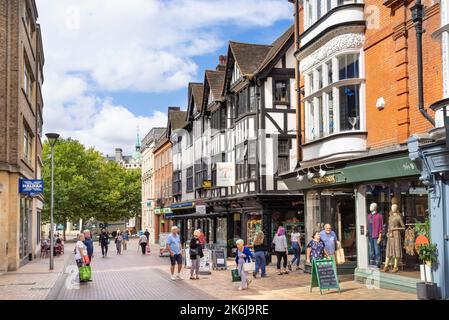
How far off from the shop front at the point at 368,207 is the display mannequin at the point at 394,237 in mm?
84

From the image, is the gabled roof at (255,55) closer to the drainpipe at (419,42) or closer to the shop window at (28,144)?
the shop window at (28,144)

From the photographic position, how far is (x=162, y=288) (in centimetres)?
1666

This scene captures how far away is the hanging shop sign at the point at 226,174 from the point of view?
32.5 m

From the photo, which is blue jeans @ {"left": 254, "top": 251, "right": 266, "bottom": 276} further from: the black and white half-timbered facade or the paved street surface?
the black and white half-timbered facade

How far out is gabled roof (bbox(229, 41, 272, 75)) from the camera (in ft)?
106

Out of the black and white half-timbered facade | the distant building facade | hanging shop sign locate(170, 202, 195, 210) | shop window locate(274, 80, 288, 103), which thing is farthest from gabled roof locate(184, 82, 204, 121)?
the distant building facade

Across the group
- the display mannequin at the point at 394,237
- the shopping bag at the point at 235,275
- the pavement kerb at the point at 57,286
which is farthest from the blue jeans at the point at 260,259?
the pavement kerb at the point at 57,286

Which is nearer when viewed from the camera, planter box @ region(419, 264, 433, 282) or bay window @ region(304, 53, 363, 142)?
planter box @ region(419, 264, 433, 282)

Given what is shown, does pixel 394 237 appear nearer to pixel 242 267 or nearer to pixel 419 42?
pixel 242 267

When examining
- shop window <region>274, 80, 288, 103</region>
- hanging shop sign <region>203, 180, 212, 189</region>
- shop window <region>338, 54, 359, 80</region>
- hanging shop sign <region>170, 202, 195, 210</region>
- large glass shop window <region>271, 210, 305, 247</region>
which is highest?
shop window <region>274, 80, 288, 103</region>

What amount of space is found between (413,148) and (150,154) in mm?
56223

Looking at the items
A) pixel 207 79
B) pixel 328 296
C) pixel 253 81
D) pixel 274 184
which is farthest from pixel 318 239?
pixel 207 79

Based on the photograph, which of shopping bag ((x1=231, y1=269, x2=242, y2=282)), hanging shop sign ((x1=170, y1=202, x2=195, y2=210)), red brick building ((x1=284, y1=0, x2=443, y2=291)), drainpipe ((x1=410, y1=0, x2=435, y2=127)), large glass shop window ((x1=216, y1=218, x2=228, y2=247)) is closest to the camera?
drainpipe ((x1=410, y1=0, x2=435, y2=127))

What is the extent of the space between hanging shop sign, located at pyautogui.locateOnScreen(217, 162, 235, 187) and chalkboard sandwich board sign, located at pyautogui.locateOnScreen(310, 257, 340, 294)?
18.0 meters
